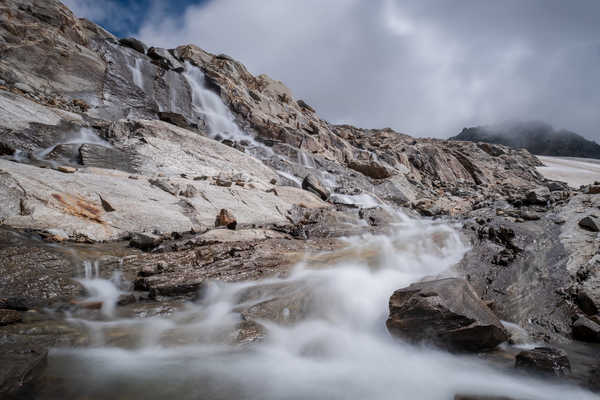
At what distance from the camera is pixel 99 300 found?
445cm

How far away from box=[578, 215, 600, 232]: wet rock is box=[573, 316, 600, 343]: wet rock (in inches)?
146

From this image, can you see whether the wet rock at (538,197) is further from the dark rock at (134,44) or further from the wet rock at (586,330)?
the dark rock at (134,44)

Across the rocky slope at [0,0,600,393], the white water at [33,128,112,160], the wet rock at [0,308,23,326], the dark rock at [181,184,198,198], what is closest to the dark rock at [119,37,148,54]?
the rocky slope at [0,0,600,393]

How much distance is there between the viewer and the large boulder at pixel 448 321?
3447 millimetres

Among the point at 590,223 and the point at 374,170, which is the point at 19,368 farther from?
the point at 374,170

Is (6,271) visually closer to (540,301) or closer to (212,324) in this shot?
(212,324)

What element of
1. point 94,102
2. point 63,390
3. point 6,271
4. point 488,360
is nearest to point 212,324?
point 63,390

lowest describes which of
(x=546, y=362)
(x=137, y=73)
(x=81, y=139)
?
(x=546, y=362)

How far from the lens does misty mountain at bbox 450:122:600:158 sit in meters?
64.6

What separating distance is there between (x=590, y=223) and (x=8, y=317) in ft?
35.9

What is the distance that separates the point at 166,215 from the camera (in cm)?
773

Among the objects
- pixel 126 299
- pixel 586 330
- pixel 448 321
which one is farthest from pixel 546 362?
pixel 126 299

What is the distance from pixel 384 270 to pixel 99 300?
550 cm

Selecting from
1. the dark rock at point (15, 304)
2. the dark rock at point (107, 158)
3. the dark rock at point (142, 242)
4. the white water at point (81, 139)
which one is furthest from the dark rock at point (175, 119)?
the dark rock at point (15, 304)
